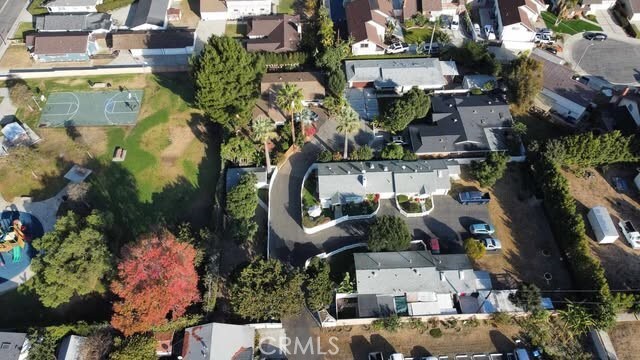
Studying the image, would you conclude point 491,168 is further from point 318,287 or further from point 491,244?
point 318,287

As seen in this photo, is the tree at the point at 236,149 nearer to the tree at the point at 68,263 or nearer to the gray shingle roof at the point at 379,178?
the gray shingle roof at the point at 379,178

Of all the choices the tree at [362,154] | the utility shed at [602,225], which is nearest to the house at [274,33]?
the tree at [362,154]

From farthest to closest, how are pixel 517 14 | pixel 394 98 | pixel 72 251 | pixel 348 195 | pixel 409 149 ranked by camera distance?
pixel 517 14
pixel 394 98
pixel 409 149
pixel 348 195
pixel 72 251

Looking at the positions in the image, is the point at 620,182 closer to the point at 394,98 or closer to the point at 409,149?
the point at 409,149

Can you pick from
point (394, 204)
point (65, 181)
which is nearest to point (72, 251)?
point (65, 181)

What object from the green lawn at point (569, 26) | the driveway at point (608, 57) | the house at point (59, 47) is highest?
the green lawn at point (569, 26)
